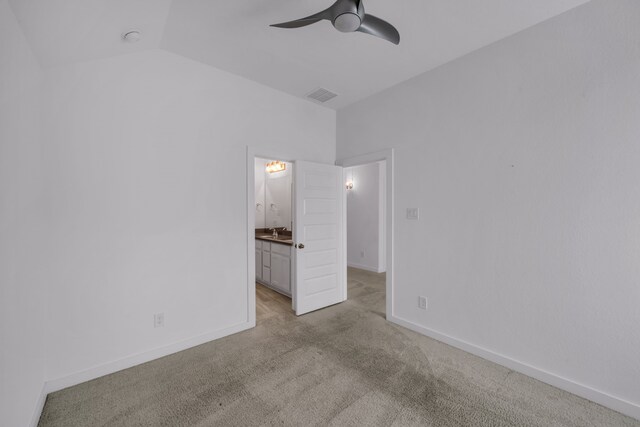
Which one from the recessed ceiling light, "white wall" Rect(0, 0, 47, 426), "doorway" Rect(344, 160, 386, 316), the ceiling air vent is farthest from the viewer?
"doorway" Rect(344, 160, 386, 316)

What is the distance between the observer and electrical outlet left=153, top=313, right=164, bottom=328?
7.99 ft

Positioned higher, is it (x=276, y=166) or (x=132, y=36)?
(x=132, y=36)

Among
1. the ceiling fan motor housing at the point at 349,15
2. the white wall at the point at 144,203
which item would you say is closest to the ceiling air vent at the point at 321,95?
the white wall at the point at 144,203

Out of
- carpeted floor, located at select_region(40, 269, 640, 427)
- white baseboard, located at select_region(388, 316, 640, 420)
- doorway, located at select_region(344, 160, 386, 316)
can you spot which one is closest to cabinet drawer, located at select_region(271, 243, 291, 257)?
carpeted floor, located at select_region(40, 269, 640, 427)

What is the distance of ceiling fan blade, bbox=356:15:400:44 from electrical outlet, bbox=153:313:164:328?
2865 mm

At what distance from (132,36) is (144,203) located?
133cm

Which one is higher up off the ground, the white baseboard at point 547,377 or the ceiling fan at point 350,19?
the ceiling fan at point 350,19

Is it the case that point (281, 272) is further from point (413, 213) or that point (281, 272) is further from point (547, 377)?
point (547, 377)

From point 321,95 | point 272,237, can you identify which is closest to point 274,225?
point 272,237

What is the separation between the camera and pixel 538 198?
2.14 m

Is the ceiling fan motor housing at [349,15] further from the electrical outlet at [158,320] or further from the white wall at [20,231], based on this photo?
the electrical outlet at [158,320]

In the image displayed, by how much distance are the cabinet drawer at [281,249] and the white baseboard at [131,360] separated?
1253 mm

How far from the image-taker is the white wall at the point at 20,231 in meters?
1.32

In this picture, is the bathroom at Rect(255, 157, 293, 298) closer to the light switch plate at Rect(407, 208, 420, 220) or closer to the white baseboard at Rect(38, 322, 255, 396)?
the white baseboard at Rect(38, 322, 255, 396)
